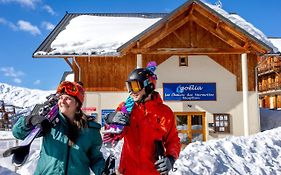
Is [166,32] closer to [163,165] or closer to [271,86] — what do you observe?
[163,165]

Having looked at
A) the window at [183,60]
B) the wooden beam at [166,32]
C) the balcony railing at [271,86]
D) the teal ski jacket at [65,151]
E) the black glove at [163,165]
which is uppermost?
the wooden beam at [166,32]

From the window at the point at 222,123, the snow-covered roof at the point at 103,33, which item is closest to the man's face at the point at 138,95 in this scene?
the snow-covered roof at the point at 103,33

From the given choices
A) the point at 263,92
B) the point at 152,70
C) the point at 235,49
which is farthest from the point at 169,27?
the point at 263,92

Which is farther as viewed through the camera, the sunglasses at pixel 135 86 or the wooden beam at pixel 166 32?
the wooden beam at pixel 166 32

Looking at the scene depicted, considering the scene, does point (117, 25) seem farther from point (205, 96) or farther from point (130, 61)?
point (205, 96)

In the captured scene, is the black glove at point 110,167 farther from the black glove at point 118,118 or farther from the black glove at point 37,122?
the black glove at point 37,122

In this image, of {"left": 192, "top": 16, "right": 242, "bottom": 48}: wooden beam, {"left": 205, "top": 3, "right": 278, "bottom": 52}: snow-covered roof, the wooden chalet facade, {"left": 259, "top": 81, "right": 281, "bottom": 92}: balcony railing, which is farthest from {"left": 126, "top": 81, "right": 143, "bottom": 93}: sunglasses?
{"left": 259, "top": 81, "right": 281, "bottom": 92}: balcony railing

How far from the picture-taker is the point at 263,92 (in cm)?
4538

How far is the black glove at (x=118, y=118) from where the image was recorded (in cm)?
309

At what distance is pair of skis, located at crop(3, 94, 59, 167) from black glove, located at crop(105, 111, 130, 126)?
1.61ft

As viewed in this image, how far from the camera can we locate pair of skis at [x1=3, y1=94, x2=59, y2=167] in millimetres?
2615

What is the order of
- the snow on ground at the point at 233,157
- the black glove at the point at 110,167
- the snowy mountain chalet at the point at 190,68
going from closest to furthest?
the black glove at the point at 110,167 < the snow on ground at the point at 233,157 < the snowy mountain chalet at the point at 190,68

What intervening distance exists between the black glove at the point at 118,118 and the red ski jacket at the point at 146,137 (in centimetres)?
17

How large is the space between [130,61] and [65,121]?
1264cm
